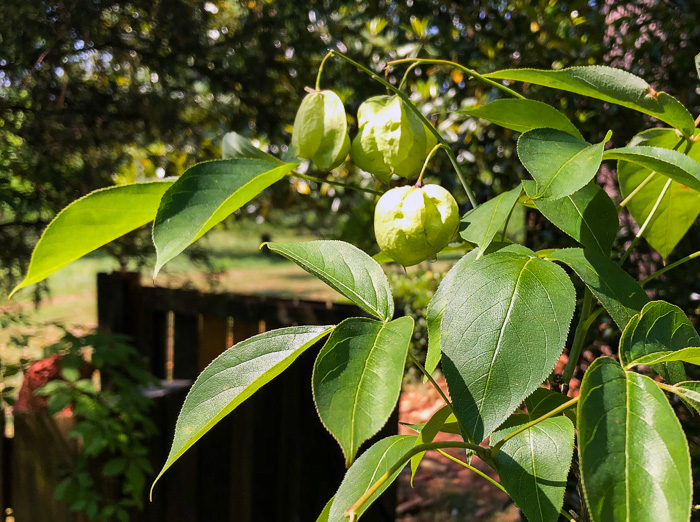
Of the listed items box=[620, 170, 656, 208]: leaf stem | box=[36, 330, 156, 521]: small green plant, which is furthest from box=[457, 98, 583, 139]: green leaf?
box=[36, 330, 156, 521]: small green plant

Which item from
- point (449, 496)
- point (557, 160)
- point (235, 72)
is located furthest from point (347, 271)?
point (449, 496)

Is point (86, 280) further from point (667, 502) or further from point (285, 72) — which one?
point (667, 502)

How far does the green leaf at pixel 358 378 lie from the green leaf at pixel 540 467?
0.17m

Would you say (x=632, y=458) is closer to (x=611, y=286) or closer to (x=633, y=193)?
(x=611, y=286)

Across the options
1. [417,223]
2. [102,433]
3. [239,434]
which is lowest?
[239,434]

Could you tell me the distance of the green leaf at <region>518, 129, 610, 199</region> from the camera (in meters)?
0.42

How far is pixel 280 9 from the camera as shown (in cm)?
225

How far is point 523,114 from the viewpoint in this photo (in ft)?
1.81

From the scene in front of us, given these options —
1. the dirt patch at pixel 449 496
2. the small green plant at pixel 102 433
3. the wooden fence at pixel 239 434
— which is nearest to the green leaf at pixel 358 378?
the small green plant at pixel 102 433

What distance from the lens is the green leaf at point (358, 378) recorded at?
0.37 m

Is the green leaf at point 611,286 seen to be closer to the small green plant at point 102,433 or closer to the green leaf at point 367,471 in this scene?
the green leaf at point 367,471

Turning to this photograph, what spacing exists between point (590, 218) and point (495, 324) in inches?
8.1

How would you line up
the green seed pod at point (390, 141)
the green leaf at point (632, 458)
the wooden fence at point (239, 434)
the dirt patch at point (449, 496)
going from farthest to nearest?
the dirt patch at point (449, 496) < the wooden fence at point (239, 434) < the green seed pod at point (390, 141) < the green leaf at point (632, 458)

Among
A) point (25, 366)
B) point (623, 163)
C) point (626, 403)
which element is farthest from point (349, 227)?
point (626, 403)
